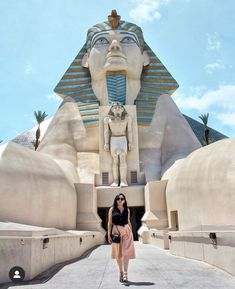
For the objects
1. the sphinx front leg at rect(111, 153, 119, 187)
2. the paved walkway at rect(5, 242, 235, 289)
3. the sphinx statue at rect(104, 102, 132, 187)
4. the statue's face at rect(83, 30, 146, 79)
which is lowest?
the paved walkway at rect(5, 242, 235, 289)

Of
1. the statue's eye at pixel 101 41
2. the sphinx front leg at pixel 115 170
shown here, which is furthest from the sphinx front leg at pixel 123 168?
the statue's eye at pixel 101 41

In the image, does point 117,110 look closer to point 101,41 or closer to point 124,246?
point 101,41

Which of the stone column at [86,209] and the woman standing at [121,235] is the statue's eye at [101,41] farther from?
the woman standing at [121,235]

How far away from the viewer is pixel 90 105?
1902 centimetres

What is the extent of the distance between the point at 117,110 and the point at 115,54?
4307 mm

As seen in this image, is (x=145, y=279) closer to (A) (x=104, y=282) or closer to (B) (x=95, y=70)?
(A) (x=104, y=282)

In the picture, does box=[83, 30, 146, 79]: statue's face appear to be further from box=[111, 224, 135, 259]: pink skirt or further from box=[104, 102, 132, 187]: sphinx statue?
box=[111, 224, 135, 259]: pink skirt

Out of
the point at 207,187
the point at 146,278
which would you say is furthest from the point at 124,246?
the point at 207,187

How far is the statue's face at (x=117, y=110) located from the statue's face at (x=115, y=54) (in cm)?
346

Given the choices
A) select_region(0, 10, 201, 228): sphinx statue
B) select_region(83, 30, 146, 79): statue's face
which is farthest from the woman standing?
select_region(83, 30, 146, 79): statue's face

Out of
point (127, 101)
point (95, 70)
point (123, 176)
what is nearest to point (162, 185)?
point (123, 176)

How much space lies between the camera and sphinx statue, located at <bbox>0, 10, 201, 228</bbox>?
16.6 meters

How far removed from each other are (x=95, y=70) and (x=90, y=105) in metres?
2.36

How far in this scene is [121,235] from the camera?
4504mm
